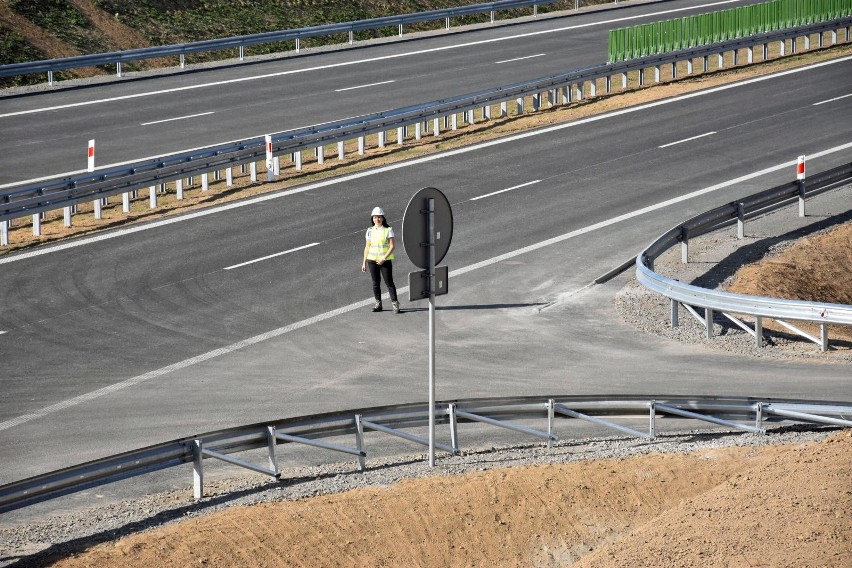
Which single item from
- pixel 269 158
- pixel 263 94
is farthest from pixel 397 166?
pixel 263 94

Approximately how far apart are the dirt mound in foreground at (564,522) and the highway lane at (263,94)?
2068cm

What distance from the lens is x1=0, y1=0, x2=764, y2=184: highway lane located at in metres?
32.6

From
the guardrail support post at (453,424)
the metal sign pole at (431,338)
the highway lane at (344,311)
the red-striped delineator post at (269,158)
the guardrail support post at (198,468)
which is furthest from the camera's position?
the red-striped delineator post at (269,158)

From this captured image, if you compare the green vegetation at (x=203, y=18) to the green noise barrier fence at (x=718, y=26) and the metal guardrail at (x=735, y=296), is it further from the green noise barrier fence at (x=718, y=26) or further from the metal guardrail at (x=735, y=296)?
the metal guardrail at (x=735, y=296)

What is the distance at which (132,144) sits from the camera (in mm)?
32469

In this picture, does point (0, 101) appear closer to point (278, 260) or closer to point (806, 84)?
point (278, 260)

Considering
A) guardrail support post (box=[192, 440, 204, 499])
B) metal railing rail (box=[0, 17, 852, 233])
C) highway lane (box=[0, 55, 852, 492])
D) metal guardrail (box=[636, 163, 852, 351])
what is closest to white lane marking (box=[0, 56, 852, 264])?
highway lane (box=[0, 55, 852, 492])

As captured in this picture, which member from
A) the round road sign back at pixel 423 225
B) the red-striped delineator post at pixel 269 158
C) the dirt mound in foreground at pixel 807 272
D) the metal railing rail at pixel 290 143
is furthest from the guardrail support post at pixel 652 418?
the red-striped delineator post at pixel 269 158

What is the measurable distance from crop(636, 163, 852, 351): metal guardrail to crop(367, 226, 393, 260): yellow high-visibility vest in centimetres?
392

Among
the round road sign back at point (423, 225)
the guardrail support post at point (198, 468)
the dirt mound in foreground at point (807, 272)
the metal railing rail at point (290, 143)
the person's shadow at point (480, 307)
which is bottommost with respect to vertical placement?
the dirt mound in foreground at point (807, 272)

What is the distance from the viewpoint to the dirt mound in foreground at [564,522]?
9367 millimetres

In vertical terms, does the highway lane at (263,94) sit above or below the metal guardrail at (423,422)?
above

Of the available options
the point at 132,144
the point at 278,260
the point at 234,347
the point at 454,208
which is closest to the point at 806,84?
the point at 454,208

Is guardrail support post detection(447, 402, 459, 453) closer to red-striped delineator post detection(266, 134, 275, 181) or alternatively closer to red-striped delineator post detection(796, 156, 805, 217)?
red-striped delineator post detection(796, 156, 805, 217)
